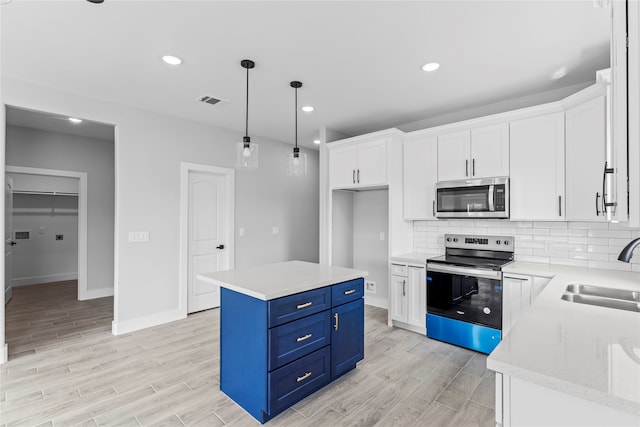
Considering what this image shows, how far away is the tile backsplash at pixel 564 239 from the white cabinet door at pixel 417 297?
750 millimetres

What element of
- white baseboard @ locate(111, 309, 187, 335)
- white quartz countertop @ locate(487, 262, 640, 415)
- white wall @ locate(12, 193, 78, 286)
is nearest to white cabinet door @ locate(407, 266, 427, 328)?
white quartz countertop @ locate(487, 262, 640, 415)

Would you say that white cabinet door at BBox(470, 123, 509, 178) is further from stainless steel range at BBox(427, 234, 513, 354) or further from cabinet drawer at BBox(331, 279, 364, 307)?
cabinet drawer at BBox(331, 279, 364, 307)

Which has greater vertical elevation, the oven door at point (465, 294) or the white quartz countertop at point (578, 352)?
the white quartz countertop at point (578, 352)

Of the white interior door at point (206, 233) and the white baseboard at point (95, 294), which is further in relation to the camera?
the white baseboard at point (95, 294)

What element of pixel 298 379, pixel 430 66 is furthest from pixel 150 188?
pixel 430 66

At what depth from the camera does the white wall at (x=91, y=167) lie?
4754mm

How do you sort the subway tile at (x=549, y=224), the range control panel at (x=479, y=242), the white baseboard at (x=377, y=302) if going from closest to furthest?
1. the subway tile at (x=549, y=224)
2. the range control panel at (x=479, y=242)
3. the white baseboard at (x=377, y=302)

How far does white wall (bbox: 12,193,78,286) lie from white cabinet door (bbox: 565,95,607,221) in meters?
8.36

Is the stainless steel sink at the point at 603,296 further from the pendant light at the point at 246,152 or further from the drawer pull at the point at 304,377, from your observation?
the pendant light at the point at 246,152

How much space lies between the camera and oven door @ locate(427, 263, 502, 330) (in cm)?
298

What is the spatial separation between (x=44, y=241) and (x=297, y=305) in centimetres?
669

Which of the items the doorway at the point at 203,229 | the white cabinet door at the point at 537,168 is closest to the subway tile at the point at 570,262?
the white cabinet door at the point at 537,168

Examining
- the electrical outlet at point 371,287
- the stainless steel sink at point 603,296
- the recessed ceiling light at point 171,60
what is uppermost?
the recessed ceiling light at point 171,60

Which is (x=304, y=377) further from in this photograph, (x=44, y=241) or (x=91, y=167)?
(x=44, y=241)
